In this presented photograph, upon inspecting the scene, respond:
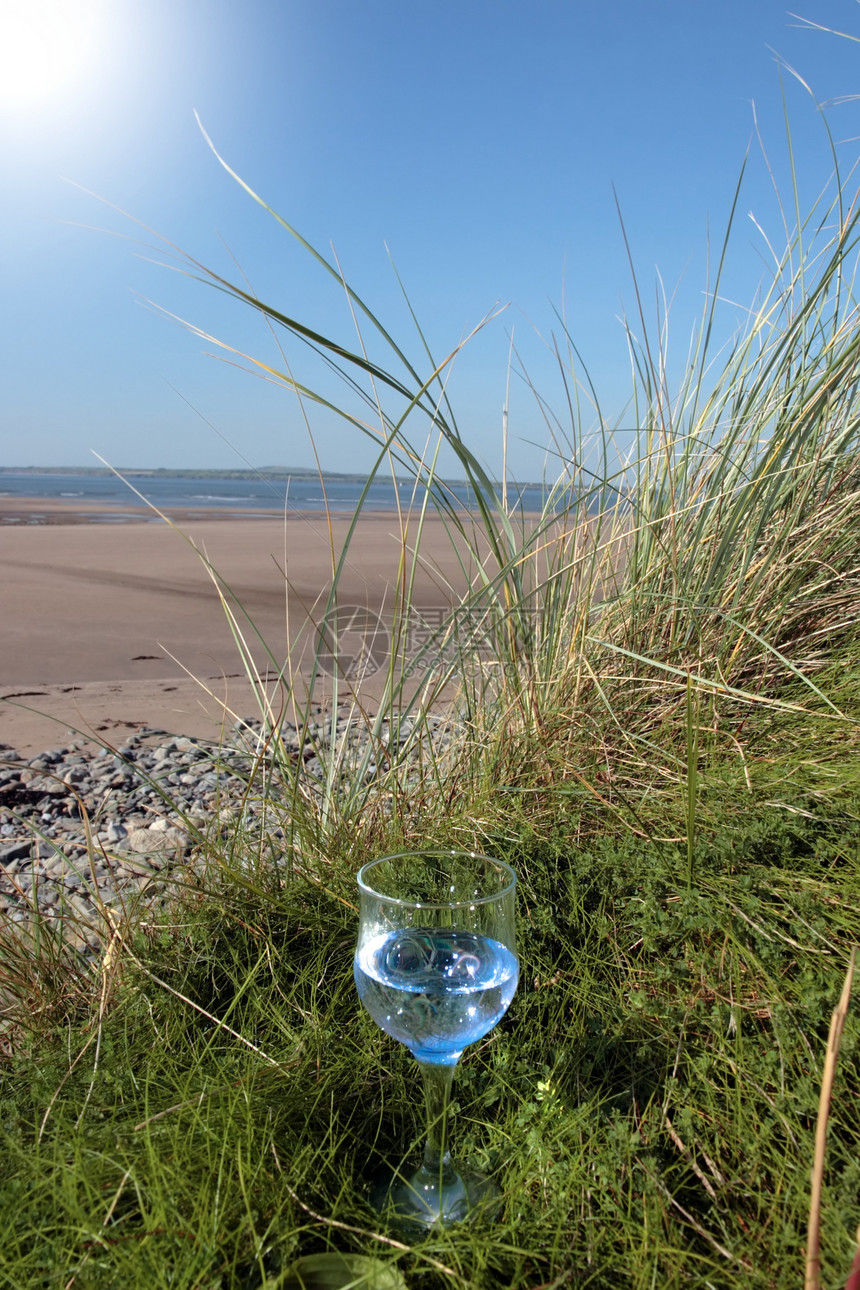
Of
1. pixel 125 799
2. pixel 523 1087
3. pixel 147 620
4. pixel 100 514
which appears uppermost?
pixel 523 1087

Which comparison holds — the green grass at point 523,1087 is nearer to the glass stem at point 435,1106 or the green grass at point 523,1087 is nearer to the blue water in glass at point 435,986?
the glass stem at point 435,1106

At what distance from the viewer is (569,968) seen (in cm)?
157

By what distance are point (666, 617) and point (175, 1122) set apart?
1.75 meters

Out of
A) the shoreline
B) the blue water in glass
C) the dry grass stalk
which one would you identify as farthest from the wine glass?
the shoreline

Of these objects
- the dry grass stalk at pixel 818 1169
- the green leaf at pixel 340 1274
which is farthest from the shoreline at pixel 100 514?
the dry grass stalk at pixel 818 1169

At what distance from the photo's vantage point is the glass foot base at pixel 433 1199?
1080 mm

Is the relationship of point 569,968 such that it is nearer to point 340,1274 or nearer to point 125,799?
point 340,1274

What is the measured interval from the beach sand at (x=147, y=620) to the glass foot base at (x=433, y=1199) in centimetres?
101

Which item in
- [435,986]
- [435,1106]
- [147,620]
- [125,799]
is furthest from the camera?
[147,620]

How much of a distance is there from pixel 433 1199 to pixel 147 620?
7213 mm

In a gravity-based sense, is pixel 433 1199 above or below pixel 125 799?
above

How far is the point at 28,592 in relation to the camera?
889cm

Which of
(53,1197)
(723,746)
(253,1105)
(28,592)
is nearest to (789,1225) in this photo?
(253,1105)

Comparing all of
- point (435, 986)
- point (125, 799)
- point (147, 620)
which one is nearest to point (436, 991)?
point (435, 986)
